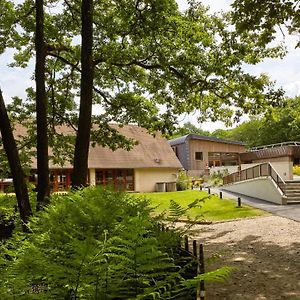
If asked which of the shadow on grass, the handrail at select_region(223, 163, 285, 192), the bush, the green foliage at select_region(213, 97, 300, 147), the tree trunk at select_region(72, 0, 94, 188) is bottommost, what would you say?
A: the shadow on grass

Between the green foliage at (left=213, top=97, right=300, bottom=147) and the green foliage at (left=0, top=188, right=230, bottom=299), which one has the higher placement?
the green foliage at (left=213, top=97, right=300, bottom=147)

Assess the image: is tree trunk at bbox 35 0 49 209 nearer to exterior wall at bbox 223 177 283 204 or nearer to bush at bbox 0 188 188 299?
bush at bbox 0 188 188 299

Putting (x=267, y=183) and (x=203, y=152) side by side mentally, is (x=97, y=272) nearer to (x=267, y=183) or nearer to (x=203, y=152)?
(x=267, y=183)

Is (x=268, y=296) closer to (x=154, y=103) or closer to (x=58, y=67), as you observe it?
(x=154, y=103)

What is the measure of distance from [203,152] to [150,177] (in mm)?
14739

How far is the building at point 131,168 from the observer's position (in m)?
42.0

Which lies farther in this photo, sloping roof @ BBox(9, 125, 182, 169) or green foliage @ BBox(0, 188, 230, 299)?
sloping roof @ BBox(9, 125, 182, 169)

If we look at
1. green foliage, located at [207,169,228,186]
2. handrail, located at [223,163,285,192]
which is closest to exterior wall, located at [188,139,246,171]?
green foliage, located at [207,169,228,186]

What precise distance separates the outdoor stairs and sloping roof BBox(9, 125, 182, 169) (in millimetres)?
17833

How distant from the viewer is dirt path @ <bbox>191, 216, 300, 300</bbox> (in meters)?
7.14

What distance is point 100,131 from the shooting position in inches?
624

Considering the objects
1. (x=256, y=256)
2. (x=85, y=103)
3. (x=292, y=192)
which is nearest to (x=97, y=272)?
(x=256, y=256)

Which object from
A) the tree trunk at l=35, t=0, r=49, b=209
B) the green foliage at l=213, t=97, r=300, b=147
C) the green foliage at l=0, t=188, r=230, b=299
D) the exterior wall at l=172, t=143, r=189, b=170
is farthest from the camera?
the green foliage at l=213, t=97, r=300, b=147

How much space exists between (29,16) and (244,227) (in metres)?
11.2
